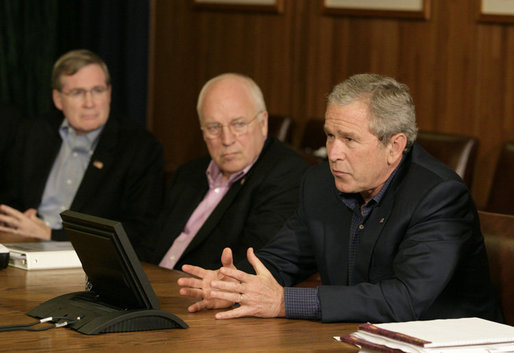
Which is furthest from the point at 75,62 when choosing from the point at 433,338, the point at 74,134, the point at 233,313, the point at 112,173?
the point at 433,338

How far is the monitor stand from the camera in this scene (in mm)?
2094

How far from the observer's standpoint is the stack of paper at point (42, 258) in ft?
9.58

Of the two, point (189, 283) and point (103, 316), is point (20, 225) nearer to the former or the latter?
point (189, 283)

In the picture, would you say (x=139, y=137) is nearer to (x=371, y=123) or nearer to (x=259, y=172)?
(x=259, y=172)

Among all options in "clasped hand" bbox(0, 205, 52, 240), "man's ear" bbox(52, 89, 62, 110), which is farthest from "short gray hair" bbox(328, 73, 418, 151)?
"man's ear" bbox(52, 89, 62, 110)

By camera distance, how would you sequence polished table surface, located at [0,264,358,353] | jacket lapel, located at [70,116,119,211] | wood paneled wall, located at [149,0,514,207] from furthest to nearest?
wood paneled wall, located at [149,0,514,207] < jacket lapel, located at [70,116,119,211] < polished table surface, located at [0,264,358,353]

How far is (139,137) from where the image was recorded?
444 cm

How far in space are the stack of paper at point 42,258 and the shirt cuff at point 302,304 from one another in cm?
92

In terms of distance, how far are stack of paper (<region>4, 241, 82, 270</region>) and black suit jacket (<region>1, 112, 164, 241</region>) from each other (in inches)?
43.9

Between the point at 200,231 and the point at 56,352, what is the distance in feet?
5.46

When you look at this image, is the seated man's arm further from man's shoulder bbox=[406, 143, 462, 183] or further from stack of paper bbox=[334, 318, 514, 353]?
stack of paper bbox=[334, 318, 514, 353]

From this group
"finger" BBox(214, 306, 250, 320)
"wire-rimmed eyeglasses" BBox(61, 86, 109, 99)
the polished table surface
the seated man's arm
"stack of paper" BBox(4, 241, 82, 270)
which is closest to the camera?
the polished table surface

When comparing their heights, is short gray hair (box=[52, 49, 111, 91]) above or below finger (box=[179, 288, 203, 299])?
above

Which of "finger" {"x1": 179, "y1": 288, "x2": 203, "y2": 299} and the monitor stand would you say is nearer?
the monitor stand
